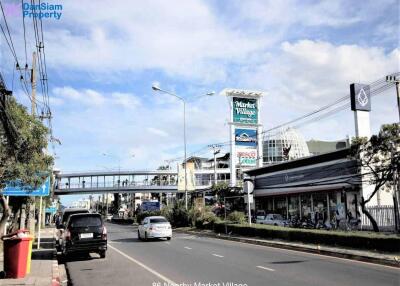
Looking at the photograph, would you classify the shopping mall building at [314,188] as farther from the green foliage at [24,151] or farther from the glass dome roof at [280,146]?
the glass dome roof at [280,146]

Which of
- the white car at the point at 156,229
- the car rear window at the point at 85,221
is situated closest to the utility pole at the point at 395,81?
the white car at the point at 156,229

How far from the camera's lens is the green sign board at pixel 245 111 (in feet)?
215

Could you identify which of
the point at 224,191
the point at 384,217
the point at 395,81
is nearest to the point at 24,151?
the point at 395,81

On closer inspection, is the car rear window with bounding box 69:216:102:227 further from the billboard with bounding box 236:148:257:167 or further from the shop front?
the billboard with bounding box 236:148:257:167

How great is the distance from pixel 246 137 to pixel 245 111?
4230 millimetres

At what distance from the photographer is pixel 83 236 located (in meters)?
18.1

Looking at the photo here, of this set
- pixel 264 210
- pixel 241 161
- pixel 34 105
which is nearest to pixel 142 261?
pixel 34 105

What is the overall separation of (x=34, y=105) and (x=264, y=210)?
29.4 meters

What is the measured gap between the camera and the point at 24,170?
16906mm

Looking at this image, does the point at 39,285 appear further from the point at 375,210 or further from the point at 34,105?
the point at 375,210

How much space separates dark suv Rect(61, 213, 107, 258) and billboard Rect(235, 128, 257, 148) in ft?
151

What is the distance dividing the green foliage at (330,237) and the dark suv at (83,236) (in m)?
9.72

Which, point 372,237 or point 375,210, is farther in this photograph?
point 375,210

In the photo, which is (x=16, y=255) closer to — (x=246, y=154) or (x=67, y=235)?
(x=67, y=235)
